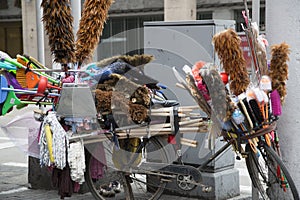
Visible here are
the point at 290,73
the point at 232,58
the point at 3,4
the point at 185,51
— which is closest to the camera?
the point at 232,58

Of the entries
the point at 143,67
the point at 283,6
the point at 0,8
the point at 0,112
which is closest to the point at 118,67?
the point at 143,67

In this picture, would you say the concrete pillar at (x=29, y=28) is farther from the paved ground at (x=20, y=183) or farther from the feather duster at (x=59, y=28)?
the feather duster at (x=59, y=28)

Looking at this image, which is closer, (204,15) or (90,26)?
(90,26)

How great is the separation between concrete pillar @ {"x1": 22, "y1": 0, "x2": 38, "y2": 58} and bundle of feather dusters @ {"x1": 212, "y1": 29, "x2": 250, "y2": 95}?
2053 centimetres

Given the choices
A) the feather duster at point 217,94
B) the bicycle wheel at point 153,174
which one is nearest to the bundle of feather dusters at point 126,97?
the bicycle wheel at point 153,174

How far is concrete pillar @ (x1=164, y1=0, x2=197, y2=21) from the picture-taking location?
2134cm

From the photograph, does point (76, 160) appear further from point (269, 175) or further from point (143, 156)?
point (269, 175)

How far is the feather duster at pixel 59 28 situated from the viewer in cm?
549

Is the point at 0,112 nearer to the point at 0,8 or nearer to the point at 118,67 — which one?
the point at 118,67

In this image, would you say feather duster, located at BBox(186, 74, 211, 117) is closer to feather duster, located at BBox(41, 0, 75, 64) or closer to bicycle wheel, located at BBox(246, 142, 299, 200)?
bicycle wheel, located at BBox(246, 142, 299, 200)

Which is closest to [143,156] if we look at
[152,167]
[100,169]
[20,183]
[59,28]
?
[152,167]

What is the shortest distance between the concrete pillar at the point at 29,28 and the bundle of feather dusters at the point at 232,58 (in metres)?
20.5

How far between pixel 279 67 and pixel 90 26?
6.41ft

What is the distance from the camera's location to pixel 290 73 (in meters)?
5.21
